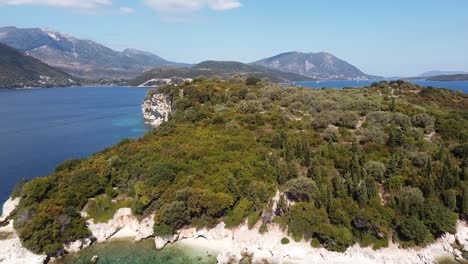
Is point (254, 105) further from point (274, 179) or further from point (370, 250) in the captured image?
point (370, 250)

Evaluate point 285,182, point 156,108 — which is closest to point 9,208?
point 285,182

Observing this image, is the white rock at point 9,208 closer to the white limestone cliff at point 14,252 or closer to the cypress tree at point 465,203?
the white limestone cliff at point 14,252

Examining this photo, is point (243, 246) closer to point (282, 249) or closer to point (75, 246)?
point (282, 249)

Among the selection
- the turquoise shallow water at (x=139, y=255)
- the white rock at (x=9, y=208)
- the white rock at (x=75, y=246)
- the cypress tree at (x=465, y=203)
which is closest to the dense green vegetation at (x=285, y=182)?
the cypress tree at (x=465, y=203)

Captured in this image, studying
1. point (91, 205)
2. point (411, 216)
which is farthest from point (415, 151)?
point (91, 205)

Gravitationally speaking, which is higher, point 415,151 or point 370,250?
point 415,151

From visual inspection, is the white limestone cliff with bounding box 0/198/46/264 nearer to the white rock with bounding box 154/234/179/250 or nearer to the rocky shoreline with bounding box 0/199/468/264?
the rocky shoreline with bounding box 0/199/468/264
